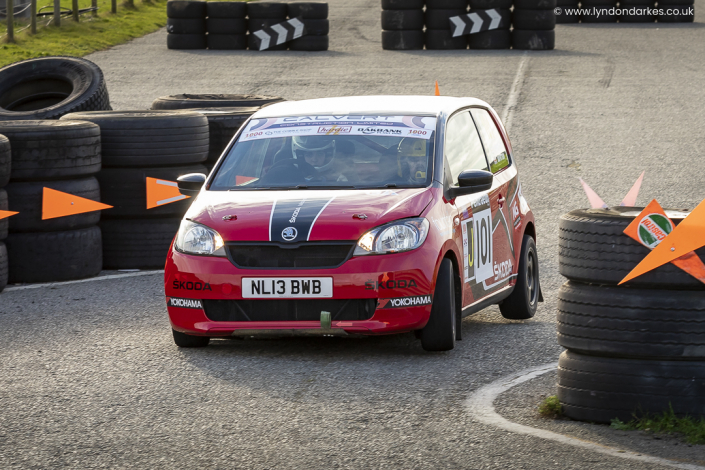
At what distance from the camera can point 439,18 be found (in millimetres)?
28422

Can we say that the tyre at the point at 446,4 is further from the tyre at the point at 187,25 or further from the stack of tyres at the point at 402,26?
the tyre at the point at 187,25

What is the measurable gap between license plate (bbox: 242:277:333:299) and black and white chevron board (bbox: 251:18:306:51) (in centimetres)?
2299

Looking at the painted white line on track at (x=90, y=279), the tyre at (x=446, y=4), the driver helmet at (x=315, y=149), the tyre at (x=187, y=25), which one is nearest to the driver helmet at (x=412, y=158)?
the driver helmet at (x=315, y=149)

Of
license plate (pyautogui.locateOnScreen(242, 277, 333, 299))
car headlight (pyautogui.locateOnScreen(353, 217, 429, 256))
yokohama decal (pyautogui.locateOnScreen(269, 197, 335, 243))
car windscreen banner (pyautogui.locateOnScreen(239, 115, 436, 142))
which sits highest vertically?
car windscreen banner (pyautogui.locateOnScreen(239, 115, 436, 142))

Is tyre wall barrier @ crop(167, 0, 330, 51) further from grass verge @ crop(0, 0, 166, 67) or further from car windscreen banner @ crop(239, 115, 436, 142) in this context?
car windscreen banner @ crop(239, 115, 436, 142)

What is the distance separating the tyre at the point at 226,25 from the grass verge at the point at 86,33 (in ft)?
10.6

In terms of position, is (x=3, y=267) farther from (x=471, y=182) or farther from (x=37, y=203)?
(x=471, y=182)

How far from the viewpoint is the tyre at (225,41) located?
29375mm

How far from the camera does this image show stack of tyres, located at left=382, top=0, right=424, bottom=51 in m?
28.3

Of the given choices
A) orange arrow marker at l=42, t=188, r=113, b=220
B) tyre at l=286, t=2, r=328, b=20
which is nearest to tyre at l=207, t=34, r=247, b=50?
tyre at l=286, t=2, r=328, b=20

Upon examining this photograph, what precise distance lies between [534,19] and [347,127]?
2146 cm

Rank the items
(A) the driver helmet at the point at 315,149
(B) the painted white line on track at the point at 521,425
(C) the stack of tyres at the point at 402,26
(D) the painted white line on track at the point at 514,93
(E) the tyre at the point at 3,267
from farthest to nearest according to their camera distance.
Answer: (C) the stack of tyres at the point at 402,26
(D) the painted white line on track at the point at 514,93
(E) the tyre at the point at 3,267
(A) the driver helmet at the point at 315,149
(B) the painted white line on track at the point at 521,425

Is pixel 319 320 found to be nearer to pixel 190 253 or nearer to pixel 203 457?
pixel 190 253

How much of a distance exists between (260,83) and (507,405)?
1964 cm
